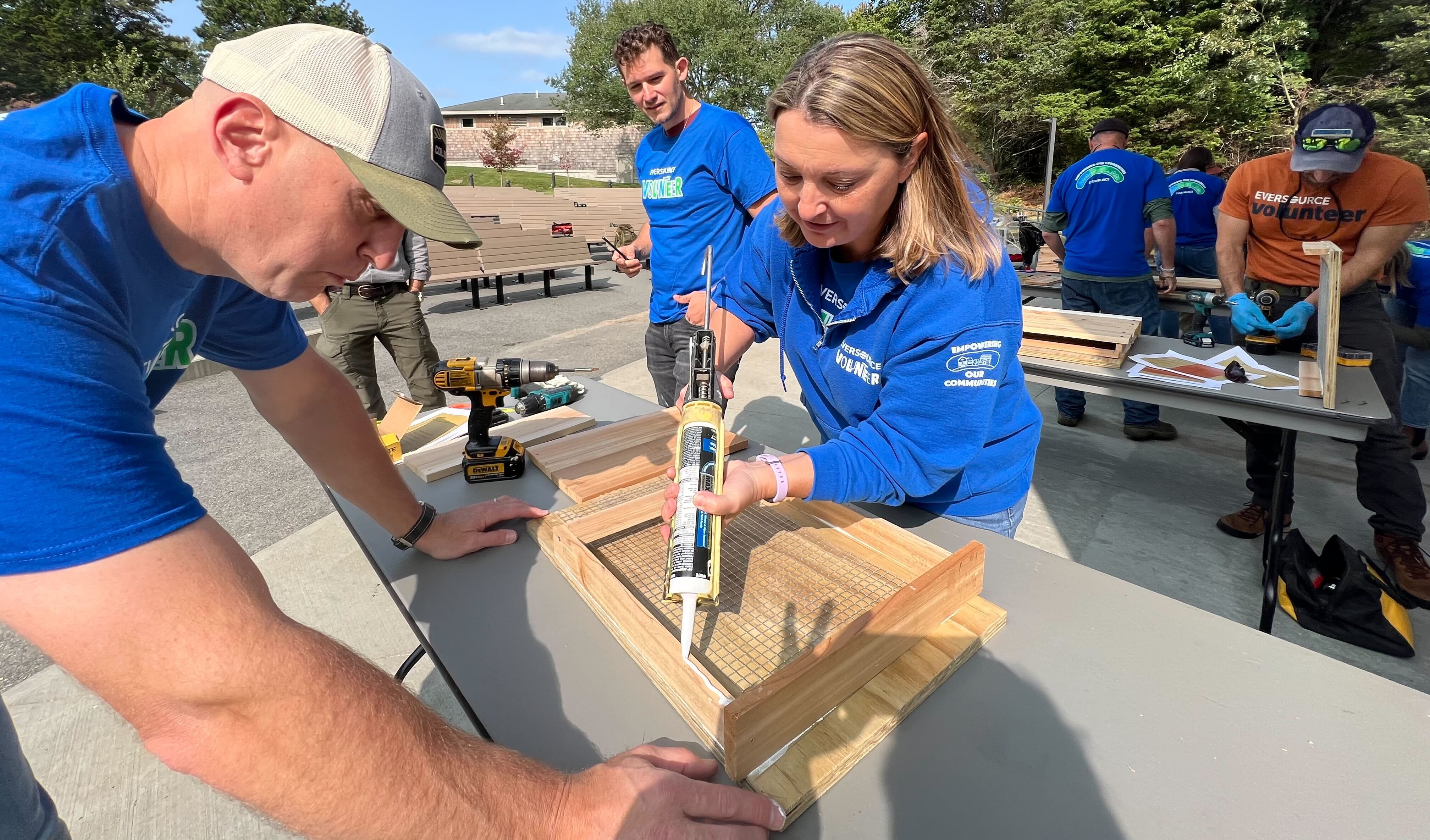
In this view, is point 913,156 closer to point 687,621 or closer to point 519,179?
point 687,621

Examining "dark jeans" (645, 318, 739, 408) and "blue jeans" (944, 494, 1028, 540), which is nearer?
"blue jeans" (944, 494, 1028, 540)

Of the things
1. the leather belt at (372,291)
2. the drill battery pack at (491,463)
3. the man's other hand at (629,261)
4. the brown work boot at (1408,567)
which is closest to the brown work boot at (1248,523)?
the brown work boot at (1408,567)

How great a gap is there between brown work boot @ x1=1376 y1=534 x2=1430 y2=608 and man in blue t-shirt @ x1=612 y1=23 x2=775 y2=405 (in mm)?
3506

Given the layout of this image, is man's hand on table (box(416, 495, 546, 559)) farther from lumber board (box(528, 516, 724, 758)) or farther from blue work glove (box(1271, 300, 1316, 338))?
blue work glove (box(1271, 300, 1316, 338))

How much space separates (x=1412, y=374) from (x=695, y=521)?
17.9 feet

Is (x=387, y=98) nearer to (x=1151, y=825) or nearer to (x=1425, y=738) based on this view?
(x=1151, y=825)

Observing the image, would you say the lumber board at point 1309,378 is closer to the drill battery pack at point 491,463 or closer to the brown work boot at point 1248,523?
the brown work boot at point 1248,523

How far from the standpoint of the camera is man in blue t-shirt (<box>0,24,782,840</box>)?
2.19 ft

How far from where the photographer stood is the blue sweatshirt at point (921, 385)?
4.39 ft

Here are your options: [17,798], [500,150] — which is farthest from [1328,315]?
[500,150]

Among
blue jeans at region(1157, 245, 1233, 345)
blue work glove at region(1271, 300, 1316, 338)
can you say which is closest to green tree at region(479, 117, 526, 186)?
blue jeans at region(1157, 245, 1233, 345)

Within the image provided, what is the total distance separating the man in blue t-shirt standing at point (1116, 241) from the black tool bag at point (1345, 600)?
2.19m

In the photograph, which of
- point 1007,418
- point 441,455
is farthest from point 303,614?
point 1007,418

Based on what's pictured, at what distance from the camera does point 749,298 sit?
1.96 m
